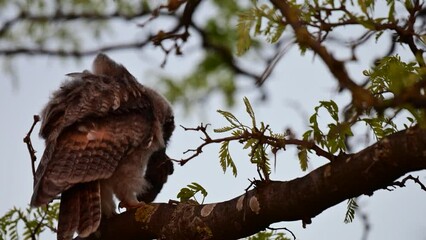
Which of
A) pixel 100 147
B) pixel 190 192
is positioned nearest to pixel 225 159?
pixel 190 192

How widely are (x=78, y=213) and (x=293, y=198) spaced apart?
1.58 m

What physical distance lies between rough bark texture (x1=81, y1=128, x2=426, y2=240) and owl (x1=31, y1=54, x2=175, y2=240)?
455mm

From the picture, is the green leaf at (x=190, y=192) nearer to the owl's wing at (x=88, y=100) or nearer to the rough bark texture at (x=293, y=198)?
the rough bark texture at (x=293, y=198)

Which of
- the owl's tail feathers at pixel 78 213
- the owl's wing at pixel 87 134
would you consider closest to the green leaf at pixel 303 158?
the owl's tail feathers at pixel 78 213

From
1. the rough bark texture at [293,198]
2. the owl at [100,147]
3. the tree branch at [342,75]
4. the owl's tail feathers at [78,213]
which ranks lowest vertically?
the tree branch at [342,75]

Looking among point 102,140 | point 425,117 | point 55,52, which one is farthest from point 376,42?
point 55,52

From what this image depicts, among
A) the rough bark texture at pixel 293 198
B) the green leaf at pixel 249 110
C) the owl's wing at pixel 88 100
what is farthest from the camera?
the owl's wing at pixel 88 100

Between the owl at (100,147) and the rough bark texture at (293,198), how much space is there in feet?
1.49

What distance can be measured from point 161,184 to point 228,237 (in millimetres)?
1914

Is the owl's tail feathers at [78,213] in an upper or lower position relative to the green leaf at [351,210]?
upper

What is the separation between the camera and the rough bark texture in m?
3.29

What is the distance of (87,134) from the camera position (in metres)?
5.21

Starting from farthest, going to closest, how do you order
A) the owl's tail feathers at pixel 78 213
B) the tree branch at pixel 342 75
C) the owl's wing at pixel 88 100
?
the owl's wing at pixel 88 100 → the owl's tail feathers at pixel 78 213 → the tree branch at pixel 342 75

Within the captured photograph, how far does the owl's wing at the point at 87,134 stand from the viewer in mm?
4832
